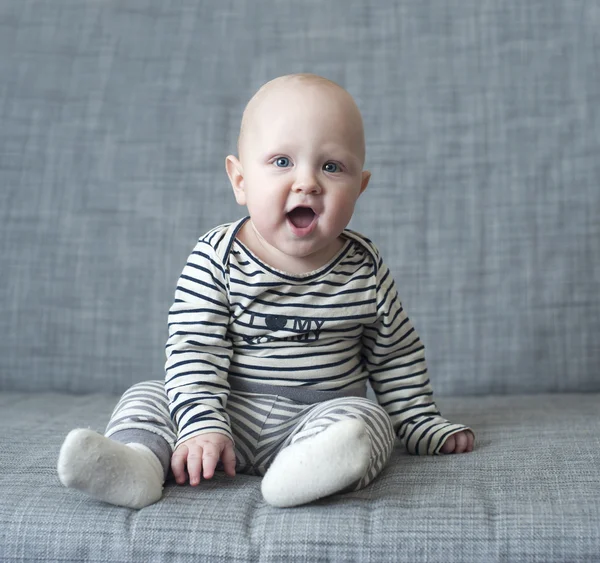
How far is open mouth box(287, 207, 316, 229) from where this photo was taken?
957 millimetres

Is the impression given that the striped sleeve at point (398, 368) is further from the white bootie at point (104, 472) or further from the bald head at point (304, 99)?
the white bootie at point (104, 472)

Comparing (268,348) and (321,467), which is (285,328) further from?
(321,467)

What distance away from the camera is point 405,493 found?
805mm

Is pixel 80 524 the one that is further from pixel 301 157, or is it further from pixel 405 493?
pixel 301 157

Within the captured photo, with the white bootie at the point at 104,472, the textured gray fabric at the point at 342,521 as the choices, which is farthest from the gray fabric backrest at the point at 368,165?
the white bootie at the point at 104,472

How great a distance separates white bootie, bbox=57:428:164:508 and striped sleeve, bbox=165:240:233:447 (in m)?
0.14

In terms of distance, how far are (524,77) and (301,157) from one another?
2.07ft

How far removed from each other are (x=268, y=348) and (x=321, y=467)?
0.28m

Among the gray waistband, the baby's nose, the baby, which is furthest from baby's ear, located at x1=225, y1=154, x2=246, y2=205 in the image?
the gray waistband

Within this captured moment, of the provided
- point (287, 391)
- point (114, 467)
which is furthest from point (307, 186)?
point (114, 467)

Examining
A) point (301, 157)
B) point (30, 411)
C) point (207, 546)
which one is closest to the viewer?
point (207, 546)

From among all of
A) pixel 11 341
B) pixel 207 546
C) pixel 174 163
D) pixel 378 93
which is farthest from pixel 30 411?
pixel 378 93

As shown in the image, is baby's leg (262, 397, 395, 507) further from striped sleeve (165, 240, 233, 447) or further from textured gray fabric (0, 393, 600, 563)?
striped sleeve (165, 240, 233, 447)

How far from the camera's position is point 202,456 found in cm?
87
